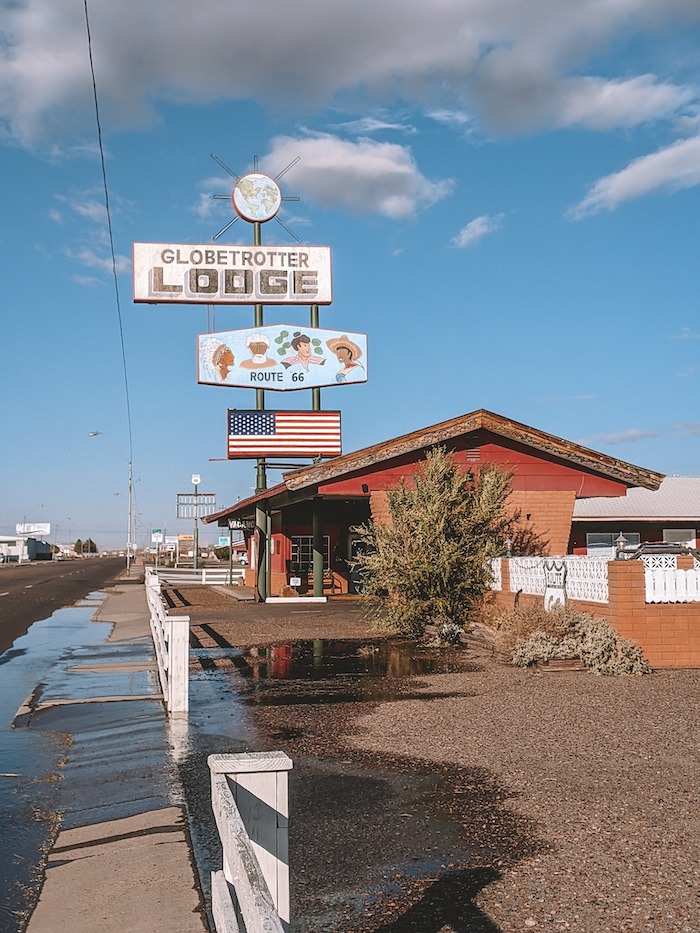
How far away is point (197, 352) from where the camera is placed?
30.7 metres

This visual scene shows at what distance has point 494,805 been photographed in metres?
6.65

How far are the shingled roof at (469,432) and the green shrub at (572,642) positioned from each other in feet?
32.7

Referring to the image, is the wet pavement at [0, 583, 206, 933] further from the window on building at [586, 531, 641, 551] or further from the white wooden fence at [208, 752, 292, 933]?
the window on building at [586, 531, 641, 551]

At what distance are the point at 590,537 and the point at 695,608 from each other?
18.8 m

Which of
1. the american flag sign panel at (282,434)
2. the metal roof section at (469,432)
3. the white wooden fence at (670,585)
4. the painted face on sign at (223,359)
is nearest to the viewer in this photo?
the white wooden fence at (670,585)

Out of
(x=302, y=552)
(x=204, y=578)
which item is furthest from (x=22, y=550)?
(x=302, y=552)

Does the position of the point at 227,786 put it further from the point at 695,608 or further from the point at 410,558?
the point at 410,558

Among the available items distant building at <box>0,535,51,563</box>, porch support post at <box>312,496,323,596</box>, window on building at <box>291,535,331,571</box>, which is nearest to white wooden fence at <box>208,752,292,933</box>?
porch support post at <box>312,496,323,596</box>

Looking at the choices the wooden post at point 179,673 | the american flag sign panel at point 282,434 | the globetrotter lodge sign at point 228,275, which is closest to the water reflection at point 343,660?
the wooden post at point 179,673

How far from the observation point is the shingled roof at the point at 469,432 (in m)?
23.9

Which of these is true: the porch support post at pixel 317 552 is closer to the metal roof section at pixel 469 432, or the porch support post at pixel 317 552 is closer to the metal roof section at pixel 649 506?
the metal roof section at pixel 469 432

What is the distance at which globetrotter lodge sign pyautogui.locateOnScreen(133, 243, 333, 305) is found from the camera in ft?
103

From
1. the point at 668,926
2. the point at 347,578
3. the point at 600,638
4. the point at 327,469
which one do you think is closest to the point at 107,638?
the point at 327,469

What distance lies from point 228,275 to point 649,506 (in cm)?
1693
